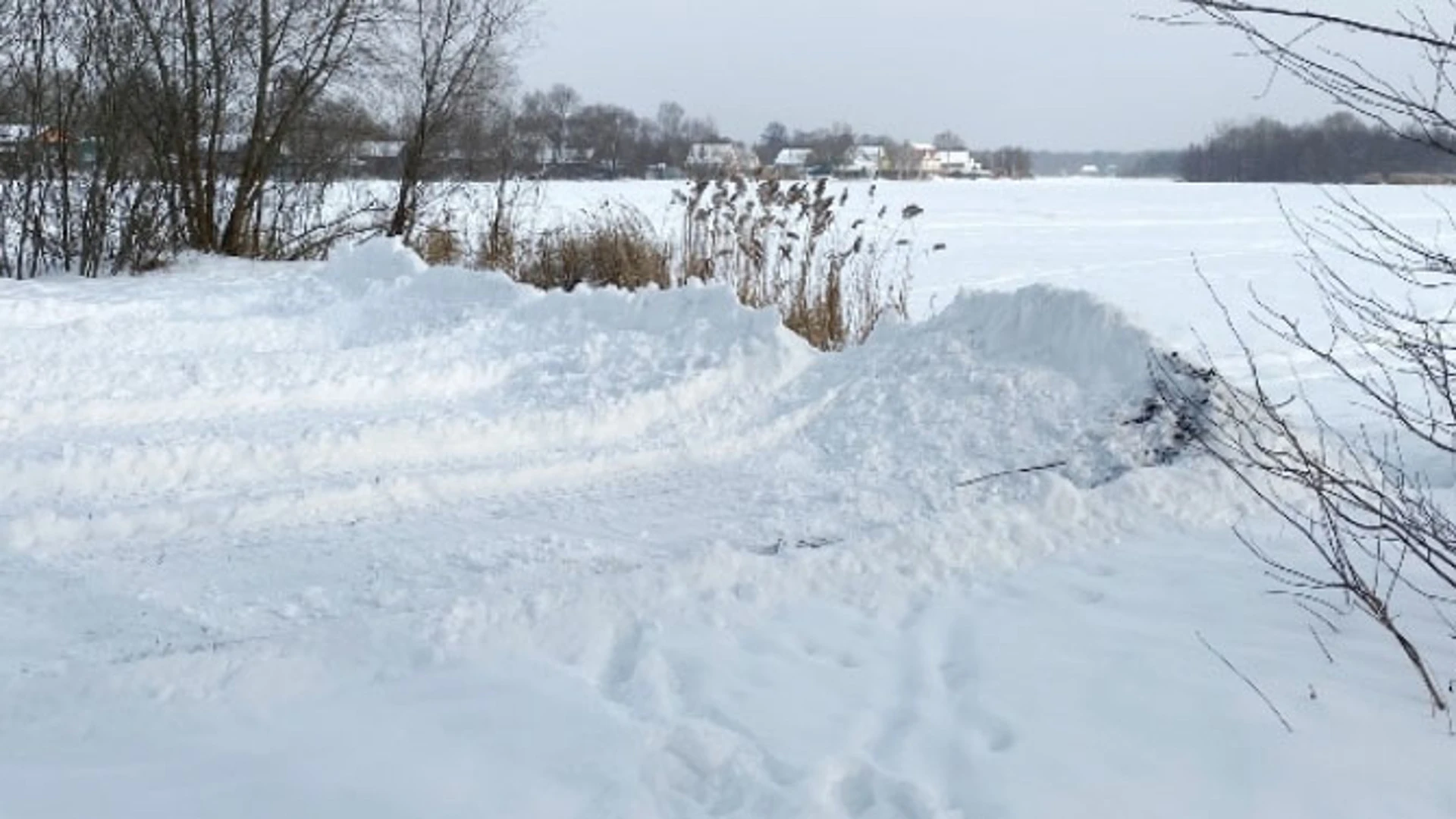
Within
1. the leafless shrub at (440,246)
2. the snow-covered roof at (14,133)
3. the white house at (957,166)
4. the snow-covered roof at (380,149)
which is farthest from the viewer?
the white house at (957,166)

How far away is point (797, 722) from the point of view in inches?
132

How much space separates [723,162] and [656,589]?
8604mm

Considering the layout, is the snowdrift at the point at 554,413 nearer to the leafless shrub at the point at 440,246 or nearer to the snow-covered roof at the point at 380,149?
the leafless shrub at the point at 440,246

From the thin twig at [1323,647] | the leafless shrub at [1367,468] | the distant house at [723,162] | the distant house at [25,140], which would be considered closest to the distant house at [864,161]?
the distant house at [723,162]

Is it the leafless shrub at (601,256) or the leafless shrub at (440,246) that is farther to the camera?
the leafless shrub at (440,246)

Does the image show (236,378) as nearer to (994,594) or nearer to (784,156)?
(994,594)

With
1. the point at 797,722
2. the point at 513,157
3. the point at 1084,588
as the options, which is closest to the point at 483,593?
the point at 797,722

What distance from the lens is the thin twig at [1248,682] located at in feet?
10.6

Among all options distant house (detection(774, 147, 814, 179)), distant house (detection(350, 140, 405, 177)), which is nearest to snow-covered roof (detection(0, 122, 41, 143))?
distant house (detection(350, 140, 405, 177))

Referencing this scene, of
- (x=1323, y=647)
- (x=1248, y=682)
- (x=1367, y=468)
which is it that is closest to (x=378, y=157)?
(x=1367, y=468)

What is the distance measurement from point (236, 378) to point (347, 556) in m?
2.95

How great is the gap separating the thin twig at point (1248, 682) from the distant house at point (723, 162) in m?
8.28

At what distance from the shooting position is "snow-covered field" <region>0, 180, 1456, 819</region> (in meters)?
3.07

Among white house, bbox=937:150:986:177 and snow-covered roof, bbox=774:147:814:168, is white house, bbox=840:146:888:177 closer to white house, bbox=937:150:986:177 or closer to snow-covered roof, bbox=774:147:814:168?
snow-covered roof, bbox=774:147:814:168
